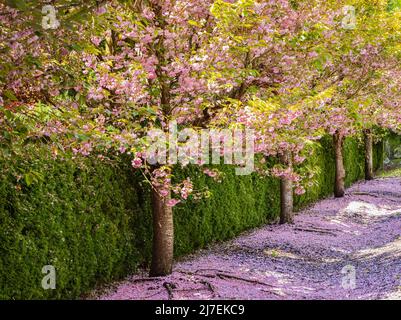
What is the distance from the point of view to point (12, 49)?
249 inches

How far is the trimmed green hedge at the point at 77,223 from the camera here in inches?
344

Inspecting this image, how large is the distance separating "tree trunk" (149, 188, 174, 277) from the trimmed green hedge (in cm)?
51

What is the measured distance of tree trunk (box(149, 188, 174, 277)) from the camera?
11.9m

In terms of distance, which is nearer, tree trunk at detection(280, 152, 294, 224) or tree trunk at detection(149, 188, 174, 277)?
tree trunk at detection(149, 188, 174, 277)

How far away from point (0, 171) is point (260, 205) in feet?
39.7

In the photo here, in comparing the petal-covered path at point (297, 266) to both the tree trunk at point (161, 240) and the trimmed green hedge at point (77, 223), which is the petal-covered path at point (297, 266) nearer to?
the tree trunk at point (161, 240)

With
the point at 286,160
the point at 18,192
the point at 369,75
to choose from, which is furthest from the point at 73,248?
the point at 369,75

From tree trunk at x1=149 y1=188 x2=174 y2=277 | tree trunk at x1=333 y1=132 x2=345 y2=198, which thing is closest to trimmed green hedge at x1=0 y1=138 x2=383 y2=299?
tree trunk at x1=149 y1=188 x2=174 y2=277

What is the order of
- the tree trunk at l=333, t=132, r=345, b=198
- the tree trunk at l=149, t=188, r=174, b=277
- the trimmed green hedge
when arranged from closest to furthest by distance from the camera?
the trimmed green hedge, the tree trunk at l=149, t=188, r=174, b=277, the tree trunk at l=333, t=132, r=345, b=198

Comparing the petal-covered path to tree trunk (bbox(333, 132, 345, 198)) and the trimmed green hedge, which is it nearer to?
the trimmed green hedge

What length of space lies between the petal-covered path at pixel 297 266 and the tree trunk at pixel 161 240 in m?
0.30

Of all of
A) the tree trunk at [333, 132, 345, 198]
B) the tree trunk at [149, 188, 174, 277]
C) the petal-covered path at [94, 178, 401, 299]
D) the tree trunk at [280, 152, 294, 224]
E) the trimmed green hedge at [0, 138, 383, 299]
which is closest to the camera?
the trimmed green hedge at [0, 138, 383, 299]

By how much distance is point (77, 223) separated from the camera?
34.0 feet
